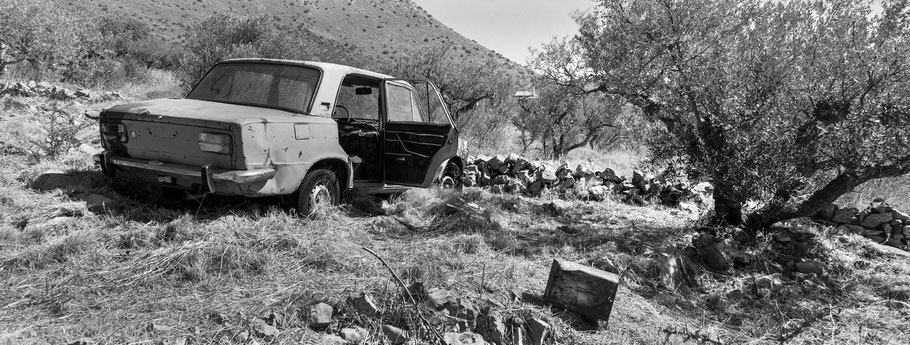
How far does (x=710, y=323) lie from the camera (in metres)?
3.62

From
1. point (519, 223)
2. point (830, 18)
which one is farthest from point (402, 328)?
A: point (830, 18)

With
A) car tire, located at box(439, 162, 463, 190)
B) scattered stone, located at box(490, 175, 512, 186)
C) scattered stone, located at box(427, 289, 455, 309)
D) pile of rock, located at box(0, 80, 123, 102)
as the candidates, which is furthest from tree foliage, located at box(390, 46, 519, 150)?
scattered stone, located at box(427, 289, 455, 309)

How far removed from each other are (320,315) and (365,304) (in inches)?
10.2

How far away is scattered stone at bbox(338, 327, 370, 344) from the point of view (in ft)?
8.76

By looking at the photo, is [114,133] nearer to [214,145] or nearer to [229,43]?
[214,145]

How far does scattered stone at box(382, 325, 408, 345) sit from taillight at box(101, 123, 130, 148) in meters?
2.85

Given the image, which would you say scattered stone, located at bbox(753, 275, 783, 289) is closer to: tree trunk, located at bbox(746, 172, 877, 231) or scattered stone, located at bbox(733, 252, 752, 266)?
scattered stone, located at bbox(733, 252, 752, 266)

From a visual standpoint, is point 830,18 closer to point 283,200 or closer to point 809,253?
point 809,253

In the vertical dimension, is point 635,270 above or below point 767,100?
below

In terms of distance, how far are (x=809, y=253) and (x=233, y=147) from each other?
17.8 ft

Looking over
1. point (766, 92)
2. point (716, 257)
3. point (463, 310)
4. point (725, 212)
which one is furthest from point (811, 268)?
point (463, 310)

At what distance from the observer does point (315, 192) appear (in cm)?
468

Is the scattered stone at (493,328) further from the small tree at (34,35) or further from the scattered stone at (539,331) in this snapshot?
the small tree at (34,35)

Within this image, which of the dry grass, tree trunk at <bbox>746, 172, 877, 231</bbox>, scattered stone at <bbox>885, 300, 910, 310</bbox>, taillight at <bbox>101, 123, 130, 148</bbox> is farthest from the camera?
the dry grass
